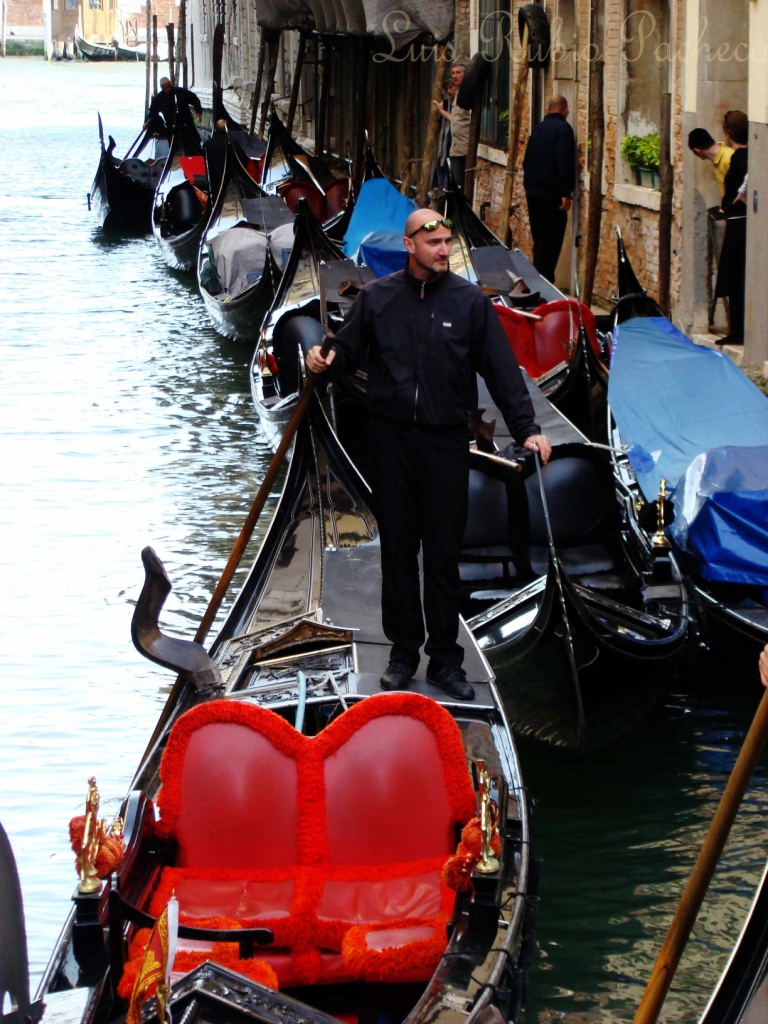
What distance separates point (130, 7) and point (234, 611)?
4568 cm

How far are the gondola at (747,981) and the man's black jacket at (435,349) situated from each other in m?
1.11

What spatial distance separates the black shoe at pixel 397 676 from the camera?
8.99 feet

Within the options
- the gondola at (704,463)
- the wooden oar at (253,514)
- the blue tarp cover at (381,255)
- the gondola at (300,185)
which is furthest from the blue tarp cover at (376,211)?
the wooden oar at (253,514)

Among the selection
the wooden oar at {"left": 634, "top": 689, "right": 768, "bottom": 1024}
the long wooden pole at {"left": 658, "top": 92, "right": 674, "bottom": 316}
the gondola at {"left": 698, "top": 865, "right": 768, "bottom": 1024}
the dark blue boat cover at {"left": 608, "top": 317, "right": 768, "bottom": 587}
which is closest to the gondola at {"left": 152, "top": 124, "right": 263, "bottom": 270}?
the long wooden pole at {"left": 658, "top": 92, "right": 674, "bottom": 316}

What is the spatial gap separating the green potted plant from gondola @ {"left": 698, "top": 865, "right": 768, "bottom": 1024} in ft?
18.2

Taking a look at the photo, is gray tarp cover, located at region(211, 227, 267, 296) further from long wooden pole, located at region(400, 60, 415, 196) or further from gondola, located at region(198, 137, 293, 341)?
long wooden pole, located at region(400, 60, 415, 196)

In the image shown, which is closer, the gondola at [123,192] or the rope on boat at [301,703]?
the rope on boat at [301,703]

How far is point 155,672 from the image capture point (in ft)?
13.1

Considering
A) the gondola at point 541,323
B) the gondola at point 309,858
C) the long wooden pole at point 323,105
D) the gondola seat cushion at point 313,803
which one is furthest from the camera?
the long wooden pole at point 323,105

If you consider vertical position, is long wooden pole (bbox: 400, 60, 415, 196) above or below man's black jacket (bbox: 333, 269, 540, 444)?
above

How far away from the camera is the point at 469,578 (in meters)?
3.77

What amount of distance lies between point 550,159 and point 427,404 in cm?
483

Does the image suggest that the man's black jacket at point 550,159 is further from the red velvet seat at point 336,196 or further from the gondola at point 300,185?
the red velvet seat at point 336,196

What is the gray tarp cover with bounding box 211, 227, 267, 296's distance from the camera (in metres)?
8.08
